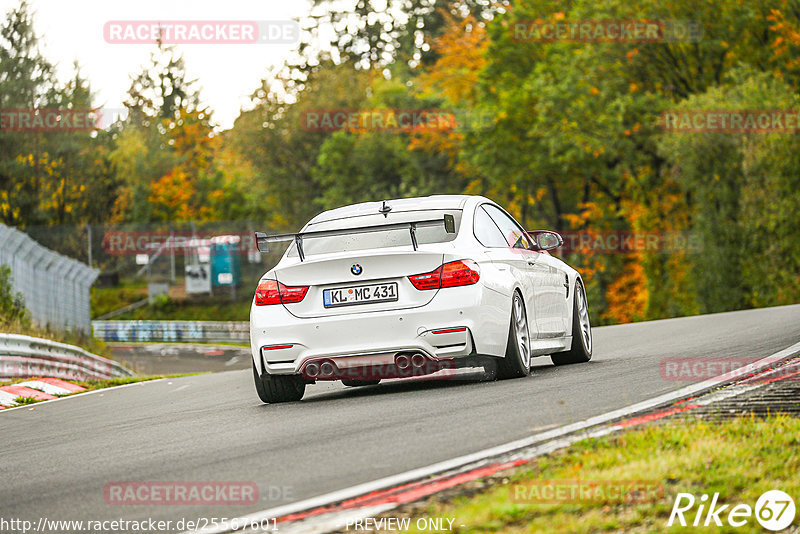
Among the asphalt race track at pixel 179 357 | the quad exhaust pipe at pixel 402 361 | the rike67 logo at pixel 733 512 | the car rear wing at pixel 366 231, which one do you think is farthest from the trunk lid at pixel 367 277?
the asphalt race track at pixel 179 357

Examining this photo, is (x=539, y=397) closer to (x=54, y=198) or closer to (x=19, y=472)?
(x=19, y=472)

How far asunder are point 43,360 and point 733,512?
47.2 ft

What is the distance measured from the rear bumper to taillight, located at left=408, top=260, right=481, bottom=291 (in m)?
0.06

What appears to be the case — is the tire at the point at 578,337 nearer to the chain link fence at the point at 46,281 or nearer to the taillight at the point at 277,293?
the taillight at the point at 277,293

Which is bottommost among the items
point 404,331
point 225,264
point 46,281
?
point 225,264

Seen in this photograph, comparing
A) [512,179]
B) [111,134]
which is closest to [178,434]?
[512,179]

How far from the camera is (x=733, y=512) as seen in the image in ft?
14.4

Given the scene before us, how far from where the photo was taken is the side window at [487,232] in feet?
31.8

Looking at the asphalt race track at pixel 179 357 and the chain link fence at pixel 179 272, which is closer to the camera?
the asphalt race track at pixel 179 357

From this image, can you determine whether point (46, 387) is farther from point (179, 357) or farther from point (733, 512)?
point (179, 357)

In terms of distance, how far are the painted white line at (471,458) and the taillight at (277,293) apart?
9.67ft

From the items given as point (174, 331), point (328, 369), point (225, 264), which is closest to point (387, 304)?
point (328, 369)

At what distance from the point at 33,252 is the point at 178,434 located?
14021 mm

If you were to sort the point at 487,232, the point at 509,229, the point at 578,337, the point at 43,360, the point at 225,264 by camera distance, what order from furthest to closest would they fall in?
1. the point at 225,264
2. the point at 43,360
3. the point at 578,337
4. the point at 509,229
5. the point at 487,232
